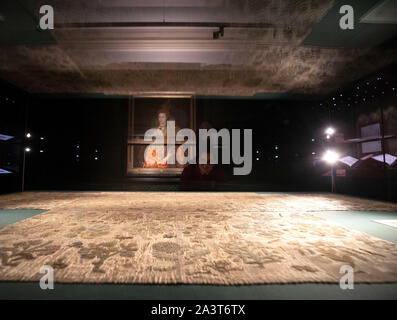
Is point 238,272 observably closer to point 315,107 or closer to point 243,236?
point 243,236

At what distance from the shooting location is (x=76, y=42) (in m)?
3.40

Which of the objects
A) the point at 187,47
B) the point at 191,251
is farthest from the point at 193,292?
the point at 187,47

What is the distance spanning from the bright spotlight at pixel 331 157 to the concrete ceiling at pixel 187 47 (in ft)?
5.85

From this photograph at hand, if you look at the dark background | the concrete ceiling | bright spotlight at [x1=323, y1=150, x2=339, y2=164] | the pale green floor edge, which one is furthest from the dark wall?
bright spotlight at [x1=323, y1=150, x2=339, y2=164]

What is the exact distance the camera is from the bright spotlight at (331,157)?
196 inches

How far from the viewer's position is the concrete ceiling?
277cm

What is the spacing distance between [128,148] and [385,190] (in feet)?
19.9

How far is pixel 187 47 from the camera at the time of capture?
3.55 m

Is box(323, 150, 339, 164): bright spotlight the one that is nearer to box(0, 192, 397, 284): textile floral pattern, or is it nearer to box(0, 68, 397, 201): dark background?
box(0, 68, 397, 201): dark background

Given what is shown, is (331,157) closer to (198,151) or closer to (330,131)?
(330,131)

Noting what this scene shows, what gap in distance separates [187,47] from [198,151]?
2.74 metres

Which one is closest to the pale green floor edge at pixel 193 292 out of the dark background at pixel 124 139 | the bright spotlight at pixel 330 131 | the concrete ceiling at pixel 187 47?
the concrete ceiling at pixel 187 47

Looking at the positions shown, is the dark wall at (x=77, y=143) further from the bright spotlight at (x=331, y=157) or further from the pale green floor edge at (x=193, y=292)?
the bright spotlight at (x=331, y=157)
